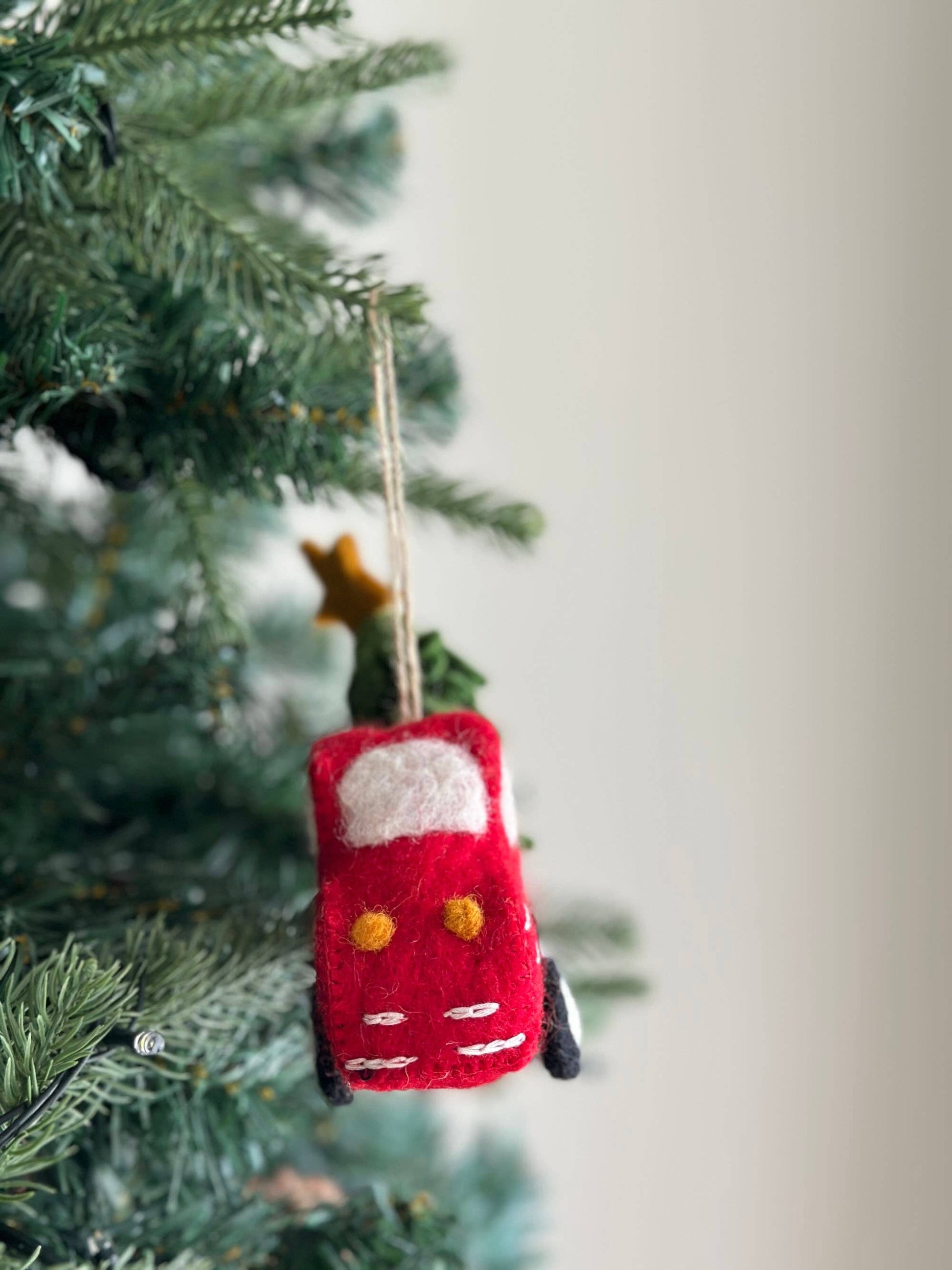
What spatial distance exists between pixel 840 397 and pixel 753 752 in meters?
0.27

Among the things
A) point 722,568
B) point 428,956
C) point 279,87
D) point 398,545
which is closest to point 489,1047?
point 428,956

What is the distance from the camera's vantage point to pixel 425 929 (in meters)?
0.30

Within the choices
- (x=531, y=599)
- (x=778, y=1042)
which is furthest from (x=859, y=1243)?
(x=531, y=599)

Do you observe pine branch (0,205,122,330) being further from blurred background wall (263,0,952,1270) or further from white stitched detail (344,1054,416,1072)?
blurred background wall (263,0,952,1270)

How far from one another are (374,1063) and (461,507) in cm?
24

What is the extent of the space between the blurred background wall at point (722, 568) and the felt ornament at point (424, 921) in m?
0.46

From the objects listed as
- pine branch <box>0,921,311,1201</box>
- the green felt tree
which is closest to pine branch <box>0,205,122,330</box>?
the green felt tree

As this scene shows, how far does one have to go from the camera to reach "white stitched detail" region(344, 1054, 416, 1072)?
296 millimetres

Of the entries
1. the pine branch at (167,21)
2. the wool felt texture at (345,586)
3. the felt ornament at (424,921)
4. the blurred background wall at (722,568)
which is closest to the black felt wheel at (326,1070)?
the felt ornament at (424,921)

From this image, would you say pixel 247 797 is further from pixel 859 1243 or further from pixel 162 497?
pixel 859 1243

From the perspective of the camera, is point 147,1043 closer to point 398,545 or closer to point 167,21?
point 398,545

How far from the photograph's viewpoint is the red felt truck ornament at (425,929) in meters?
0.30

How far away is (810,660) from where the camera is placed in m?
0.85

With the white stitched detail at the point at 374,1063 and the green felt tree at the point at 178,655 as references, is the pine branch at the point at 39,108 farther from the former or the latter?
the white stitched detail at the point at 374,1063
